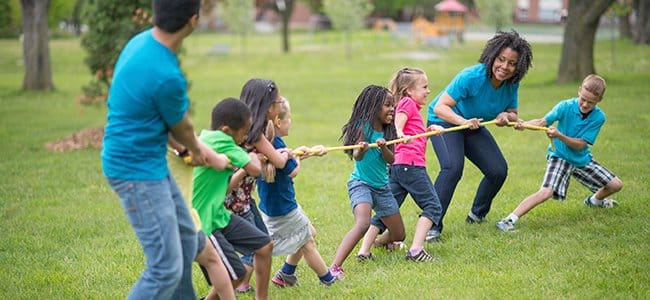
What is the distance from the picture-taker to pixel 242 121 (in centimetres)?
543

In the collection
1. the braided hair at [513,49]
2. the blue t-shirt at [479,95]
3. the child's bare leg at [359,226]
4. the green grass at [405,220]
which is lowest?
the green grass at [405,220]

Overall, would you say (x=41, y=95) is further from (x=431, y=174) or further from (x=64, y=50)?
(x=64, y=50)

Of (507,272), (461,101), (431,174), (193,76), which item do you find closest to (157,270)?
(507,272)

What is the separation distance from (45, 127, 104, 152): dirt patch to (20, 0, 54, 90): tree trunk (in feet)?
28.8

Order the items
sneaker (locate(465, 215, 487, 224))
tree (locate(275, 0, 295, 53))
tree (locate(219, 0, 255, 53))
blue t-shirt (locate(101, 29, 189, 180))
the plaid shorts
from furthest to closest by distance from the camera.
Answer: tree (locate(219, 0, 255, 53))
tree (locate(275, 0, 295, 53))
sneaker (locate(465, 215, 487, 224))
the plaid shorts
blue t-shirt (locate(101, 29, 189, 180))

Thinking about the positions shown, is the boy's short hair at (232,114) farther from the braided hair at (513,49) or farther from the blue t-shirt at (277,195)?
the braided hair at (513,49)

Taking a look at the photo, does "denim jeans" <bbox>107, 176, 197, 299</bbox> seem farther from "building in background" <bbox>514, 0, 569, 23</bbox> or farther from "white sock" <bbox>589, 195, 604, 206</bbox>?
"building in background" <bbox>514, 0, 569, 23</bbox>

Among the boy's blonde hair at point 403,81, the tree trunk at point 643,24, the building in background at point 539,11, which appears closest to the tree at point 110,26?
the boy's blonde hair at point 403,81

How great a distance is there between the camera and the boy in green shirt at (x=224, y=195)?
5.35 m

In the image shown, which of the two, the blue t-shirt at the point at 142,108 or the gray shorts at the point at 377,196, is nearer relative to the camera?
the blue t-shirt at the point at 142,108

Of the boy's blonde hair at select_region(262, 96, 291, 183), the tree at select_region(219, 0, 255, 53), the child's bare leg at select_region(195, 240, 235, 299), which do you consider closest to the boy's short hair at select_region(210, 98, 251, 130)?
the boy's blonde hair at select_region(262, 96, 291, 183)

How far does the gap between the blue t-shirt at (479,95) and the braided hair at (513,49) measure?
0.09 metres

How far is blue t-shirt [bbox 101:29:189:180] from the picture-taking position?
4.55 m

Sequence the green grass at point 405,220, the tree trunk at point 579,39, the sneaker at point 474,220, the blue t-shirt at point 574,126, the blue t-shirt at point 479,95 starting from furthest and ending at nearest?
the tree trunk at point 579,39 → the sneaker at point 474,220 → the blue t-shirt at point 574,126 → the blue t-shirt at point 479,95 → the green grass at point 405,220
